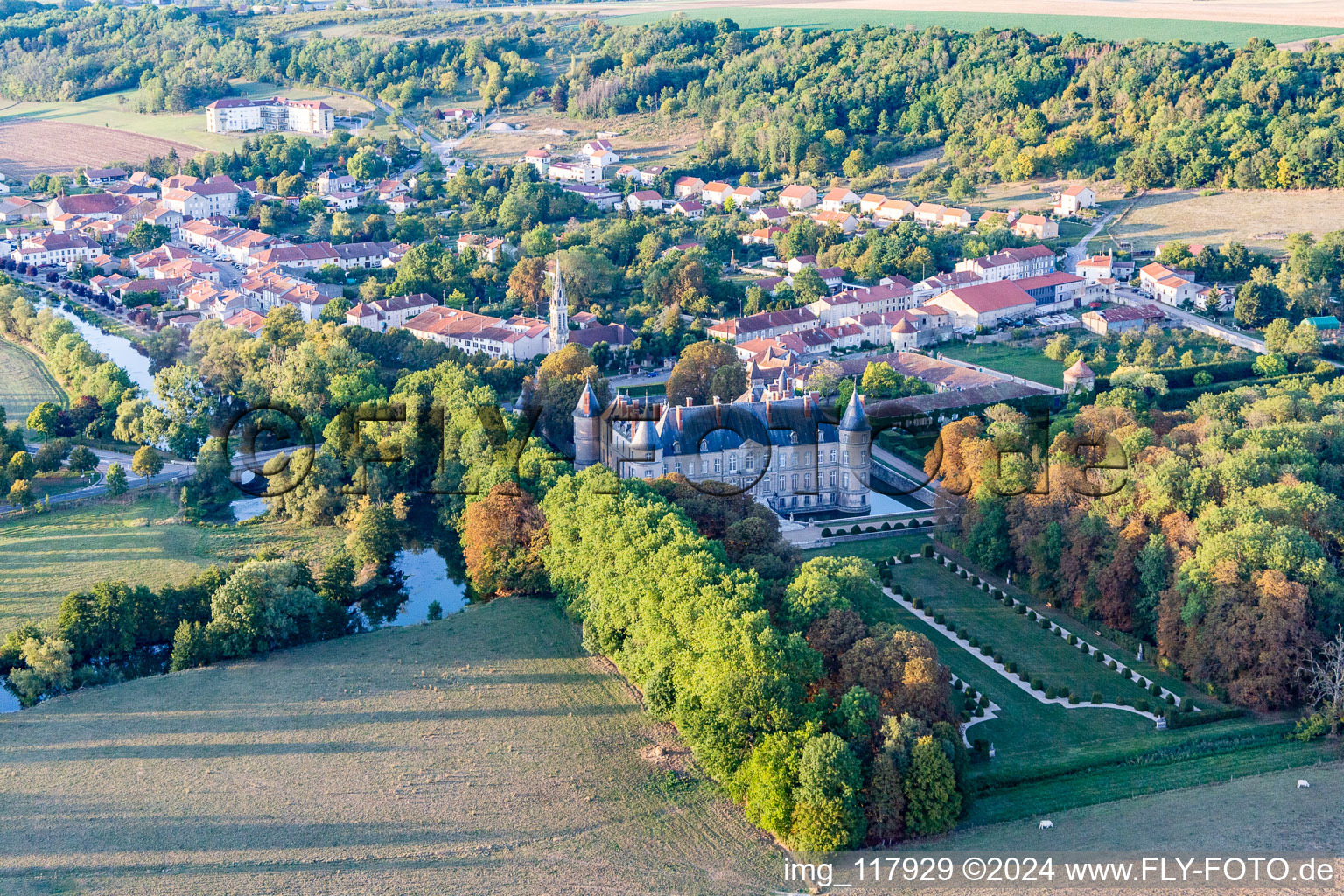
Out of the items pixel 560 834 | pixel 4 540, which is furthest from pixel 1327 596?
pixel 4 540

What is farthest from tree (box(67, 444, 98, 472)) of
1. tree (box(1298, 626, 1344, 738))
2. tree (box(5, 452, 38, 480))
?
tree (box(1298, 626, 1344, 738))

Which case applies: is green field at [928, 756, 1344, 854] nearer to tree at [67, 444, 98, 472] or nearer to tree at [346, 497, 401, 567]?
tree at [346, 497, 401, 567]

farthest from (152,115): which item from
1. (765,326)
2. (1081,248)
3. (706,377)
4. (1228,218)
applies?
(1228,218)

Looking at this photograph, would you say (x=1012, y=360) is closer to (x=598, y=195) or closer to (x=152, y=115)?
(x=598, y=195)

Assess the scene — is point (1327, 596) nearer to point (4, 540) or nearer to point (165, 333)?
point (4, 540)

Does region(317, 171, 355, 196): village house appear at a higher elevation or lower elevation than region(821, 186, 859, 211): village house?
higher
